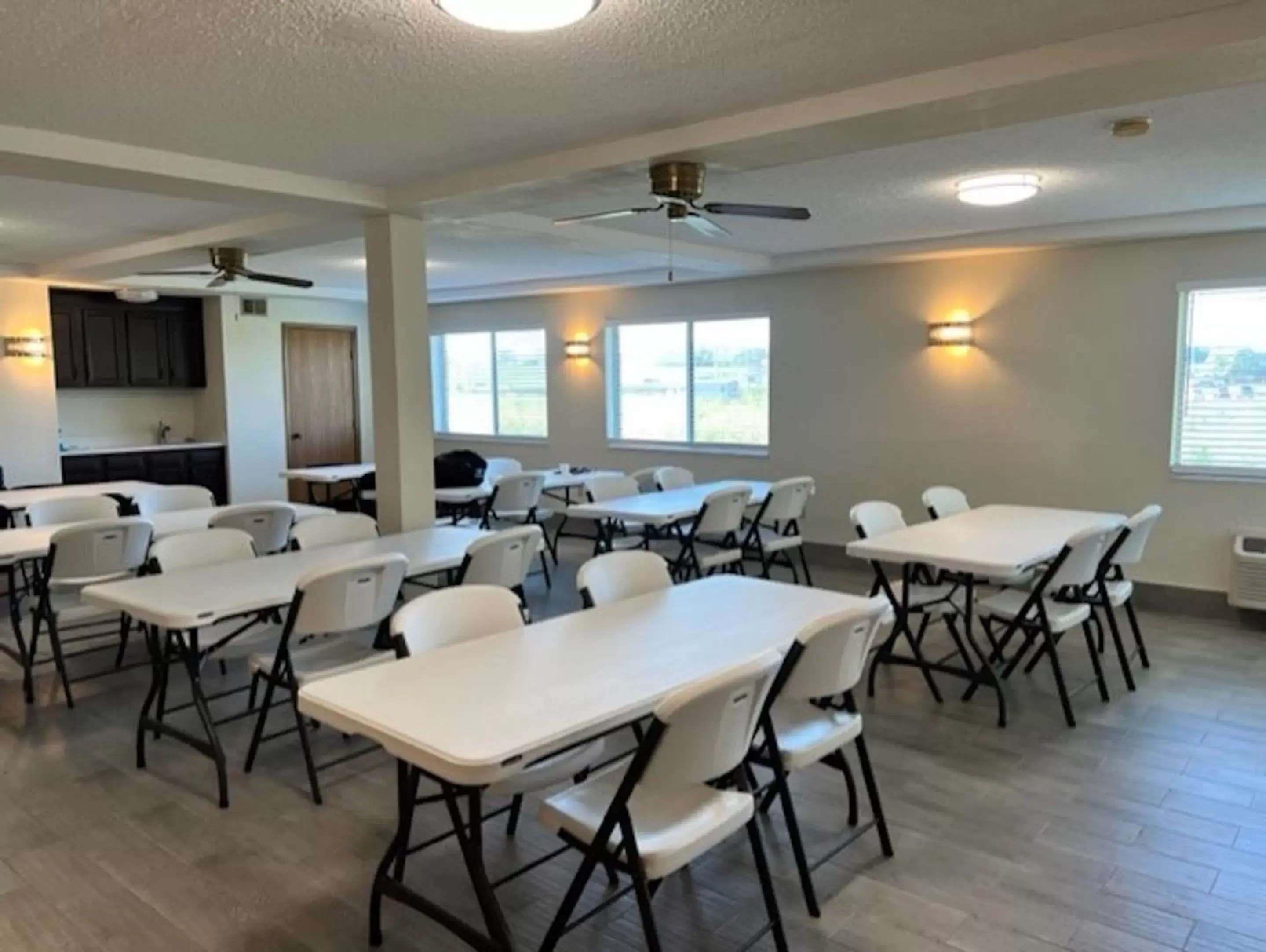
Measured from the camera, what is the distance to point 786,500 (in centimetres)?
602

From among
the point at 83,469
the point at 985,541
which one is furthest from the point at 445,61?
the point at 83,469

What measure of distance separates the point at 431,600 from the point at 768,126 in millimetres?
1947

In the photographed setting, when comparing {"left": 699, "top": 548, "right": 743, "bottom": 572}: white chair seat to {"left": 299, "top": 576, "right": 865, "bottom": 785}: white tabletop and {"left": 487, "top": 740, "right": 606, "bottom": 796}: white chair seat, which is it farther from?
{"left": 487, "top": 740, "right": 606, "bottom": 796}: white chair seat

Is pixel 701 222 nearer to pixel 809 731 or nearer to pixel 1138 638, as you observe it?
pixel 809 731

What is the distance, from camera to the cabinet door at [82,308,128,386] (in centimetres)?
862

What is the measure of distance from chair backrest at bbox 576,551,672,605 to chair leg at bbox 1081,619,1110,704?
2218 millimetres

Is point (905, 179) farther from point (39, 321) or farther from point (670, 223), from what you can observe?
point (39, 321)

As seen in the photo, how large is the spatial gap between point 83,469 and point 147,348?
1400 mm

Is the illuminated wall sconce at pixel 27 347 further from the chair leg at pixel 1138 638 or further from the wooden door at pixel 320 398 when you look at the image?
the chair leg at pixel 1138 638

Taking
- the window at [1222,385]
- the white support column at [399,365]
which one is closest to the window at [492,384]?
the white support column at [399,365]

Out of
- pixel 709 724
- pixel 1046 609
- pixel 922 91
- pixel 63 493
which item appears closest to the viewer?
pixel 709 724

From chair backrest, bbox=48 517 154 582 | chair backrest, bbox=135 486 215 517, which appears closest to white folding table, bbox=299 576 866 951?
chair backrest, bbox=48 517 154 582

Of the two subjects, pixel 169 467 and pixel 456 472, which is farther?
pixel 169 467

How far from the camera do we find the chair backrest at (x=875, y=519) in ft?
15.0
